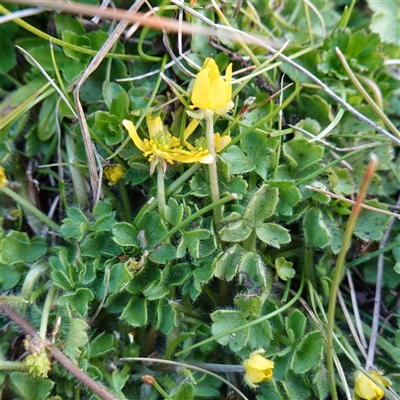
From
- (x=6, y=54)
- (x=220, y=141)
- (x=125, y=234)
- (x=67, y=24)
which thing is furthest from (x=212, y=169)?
(x=6, y=54)

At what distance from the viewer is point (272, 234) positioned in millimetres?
1393

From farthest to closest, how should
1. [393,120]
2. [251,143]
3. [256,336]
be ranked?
[393,120], [251,143], [256,336]

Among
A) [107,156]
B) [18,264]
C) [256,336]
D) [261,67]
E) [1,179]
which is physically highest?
[261,67]

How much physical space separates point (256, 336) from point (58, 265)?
2.12 feet

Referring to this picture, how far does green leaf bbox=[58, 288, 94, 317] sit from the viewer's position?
4.45 feet

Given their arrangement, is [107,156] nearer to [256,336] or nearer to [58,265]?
[58,265]

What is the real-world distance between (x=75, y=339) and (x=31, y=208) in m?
0.49

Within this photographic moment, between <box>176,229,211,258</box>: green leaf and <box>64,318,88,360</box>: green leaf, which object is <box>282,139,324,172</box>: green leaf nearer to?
<box>176,229,211,258</box>: green leaf

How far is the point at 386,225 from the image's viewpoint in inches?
59.9

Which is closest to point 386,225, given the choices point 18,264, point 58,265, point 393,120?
point 393,120

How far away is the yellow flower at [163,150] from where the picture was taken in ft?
4.25

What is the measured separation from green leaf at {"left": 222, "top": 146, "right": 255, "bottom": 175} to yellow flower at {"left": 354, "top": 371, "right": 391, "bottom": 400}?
0.68 m

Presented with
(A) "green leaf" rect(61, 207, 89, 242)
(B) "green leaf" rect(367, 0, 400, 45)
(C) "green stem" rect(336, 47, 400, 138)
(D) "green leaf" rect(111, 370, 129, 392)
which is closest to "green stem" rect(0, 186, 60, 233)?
(A) "green leaf" rect(61, 207, 89, 242)

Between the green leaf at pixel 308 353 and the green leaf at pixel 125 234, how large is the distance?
56 cm
